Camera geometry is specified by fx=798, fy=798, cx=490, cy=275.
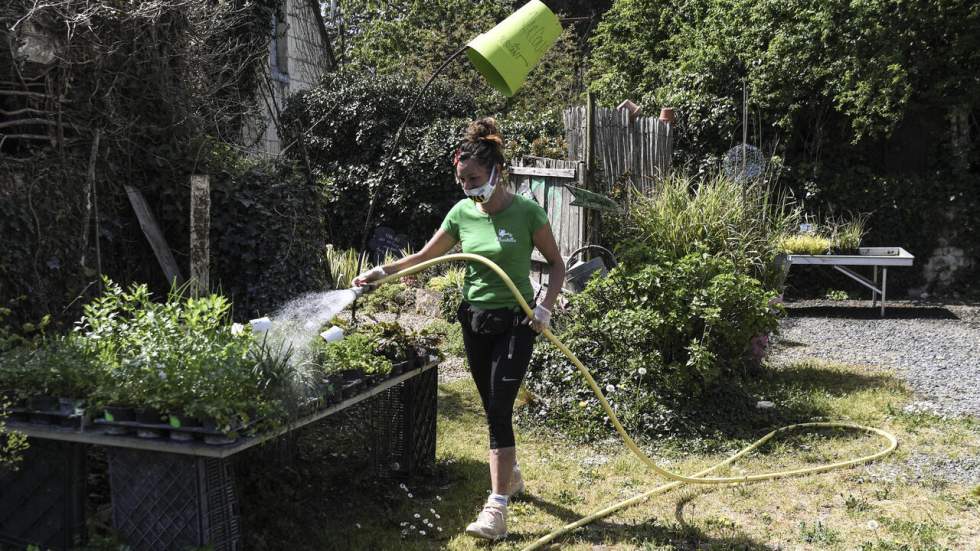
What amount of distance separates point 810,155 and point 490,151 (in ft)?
31.4

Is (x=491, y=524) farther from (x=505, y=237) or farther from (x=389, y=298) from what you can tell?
(x=389, y=298)

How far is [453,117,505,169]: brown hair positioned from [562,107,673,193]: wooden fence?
471 cm

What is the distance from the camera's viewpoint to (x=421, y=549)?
356cm

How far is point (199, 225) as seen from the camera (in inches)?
223

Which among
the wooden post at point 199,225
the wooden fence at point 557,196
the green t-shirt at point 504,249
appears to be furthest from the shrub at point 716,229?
the wooden post at point 199,225

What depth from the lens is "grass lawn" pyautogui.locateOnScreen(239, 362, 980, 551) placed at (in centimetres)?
363

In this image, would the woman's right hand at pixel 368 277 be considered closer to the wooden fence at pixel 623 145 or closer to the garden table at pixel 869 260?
the wooden fence at pixel 623 145

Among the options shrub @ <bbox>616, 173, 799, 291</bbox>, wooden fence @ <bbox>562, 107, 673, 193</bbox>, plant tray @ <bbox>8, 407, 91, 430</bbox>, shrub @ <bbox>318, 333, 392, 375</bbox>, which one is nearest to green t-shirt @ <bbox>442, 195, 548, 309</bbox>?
shrub @ <bbox>318, 333, 392, 375</bbox>

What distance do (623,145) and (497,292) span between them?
559 cm

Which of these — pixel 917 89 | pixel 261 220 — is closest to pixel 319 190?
pixel 261 220

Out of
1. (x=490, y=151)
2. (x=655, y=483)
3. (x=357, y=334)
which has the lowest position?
(x=655, y=483)

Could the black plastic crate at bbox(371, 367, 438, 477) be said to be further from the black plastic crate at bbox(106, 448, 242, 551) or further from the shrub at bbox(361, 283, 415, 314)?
the shrub at bbox(361, 283, 415, 314)

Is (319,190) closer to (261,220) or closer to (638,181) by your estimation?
(261,220)

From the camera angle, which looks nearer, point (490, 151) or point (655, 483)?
point (490, 151)
